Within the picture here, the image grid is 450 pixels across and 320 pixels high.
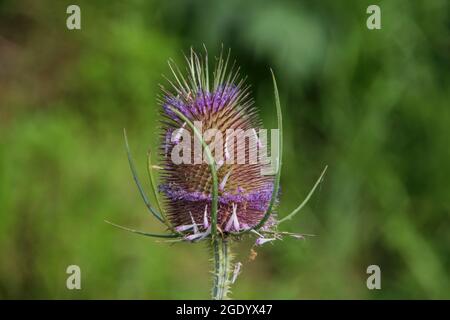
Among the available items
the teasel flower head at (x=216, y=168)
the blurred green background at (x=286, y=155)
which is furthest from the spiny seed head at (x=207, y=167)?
the blurred green background at (x=286, y=155)

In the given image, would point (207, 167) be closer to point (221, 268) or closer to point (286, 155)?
point (221, 268)

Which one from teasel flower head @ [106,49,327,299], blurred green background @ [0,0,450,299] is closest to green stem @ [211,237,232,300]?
teasel flower head @ [106,49,327,299]

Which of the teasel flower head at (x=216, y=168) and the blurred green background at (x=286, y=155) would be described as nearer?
the teasel flower head at (x=216, y=168)

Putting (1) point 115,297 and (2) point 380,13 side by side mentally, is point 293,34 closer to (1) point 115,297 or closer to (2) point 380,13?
(2) point 380,13

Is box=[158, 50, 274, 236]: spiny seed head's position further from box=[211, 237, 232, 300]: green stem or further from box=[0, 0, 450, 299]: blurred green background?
box=[0, 0, 450, 299]: blurred green background

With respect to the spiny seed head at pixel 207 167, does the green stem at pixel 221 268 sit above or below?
below

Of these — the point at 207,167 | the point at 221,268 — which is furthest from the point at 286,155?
the point at 221,268

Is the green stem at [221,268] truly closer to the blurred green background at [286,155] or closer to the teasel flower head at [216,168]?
the teasel flower head at [216,168]
